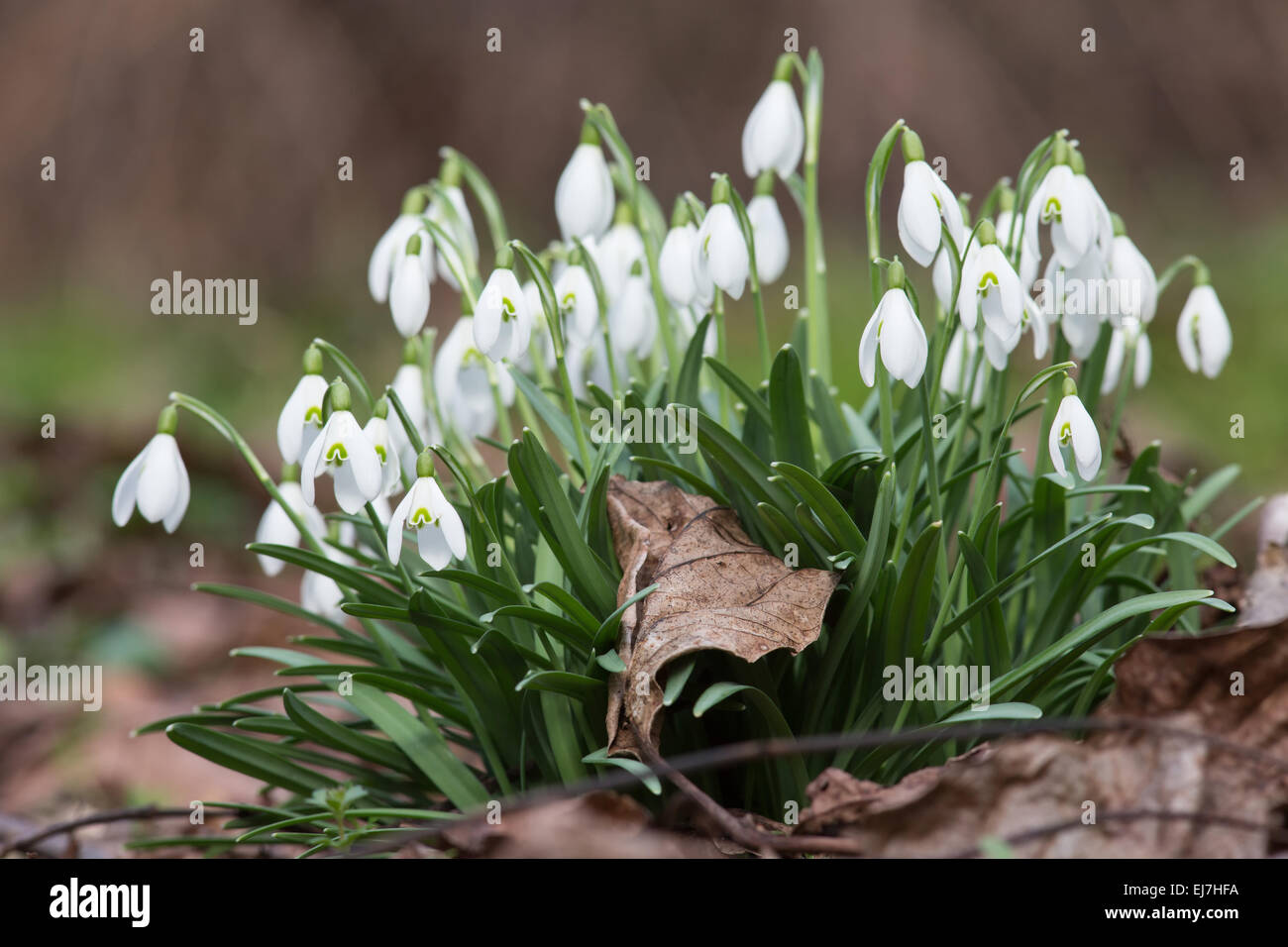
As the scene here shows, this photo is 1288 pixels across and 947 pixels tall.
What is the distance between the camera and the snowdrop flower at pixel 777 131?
175 cm

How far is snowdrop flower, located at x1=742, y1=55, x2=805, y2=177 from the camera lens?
1.75m

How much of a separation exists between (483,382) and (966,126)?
4.54 metres

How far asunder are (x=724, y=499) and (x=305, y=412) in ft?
2.03

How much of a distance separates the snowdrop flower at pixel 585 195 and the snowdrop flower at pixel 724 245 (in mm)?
305

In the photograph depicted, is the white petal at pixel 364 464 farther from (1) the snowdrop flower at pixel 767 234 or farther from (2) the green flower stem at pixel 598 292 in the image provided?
(1) the snowdrop flower at pixel 767 234

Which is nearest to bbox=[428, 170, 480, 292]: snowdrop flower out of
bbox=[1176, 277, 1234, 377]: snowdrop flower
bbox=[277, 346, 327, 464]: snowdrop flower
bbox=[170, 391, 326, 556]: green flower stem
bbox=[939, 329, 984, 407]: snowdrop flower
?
bbox=[277, 346, 327, 464]: snowdrop flower

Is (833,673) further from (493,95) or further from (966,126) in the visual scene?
(493,95)

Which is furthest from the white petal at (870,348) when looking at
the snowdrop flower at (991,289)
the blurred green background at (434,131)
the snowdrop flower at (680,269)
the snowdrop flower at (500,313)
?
the blurred green background at (434,131)

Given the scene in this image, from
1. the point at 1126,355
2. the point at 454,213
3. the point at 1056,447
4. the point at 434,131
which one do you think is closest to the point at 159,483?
the point at 454,213

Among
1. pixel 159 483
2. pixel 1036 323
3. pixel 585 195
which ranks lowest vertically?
pixel 159 483

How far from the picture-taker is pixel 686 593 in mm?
1478

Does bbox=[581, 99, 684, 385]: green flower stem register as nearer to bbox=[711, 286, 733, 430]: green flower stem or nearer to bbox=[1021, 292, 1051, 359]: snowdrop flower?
bbox=[711, 286, 733, 430]: green flower stem

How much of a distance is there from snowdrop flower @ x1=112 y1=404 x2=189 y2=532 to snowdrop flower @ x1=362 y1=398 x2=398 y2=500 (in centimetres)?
33

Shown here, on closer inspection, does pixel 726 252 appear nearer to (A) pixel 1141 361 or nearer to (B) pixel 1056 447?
(B) pixel 1056 447
